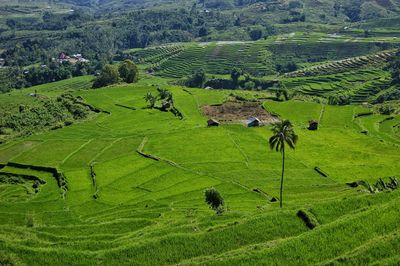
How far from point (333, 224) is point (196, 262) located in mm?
9645

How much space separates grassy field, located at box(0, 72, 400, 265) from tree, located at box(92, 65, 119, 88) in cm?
1120

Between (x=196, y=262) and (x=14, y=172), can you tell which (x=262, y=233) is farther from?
(x=14, y=172)

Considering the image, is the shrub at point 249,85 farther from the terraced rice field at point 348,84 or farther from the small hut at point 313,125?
the small hut at point 313,125

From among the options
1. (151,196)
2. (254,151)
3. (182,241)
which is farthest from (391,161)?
(182,241)

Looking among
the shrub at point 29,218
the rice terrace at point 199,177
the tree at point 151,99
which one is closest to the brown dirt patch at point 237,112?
the rice terrace at point 199,177

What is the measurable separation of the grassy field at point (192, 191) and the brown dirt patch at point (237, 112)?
3078mm

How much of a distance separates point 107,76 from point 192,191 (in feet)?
256

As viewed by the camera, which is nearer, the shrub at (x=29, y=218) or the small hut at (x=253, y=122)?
the shrub at (x=29, y=218)

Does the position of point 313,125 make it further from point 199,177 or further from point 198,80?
point 198,80

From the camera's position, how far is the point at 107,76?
131 metres

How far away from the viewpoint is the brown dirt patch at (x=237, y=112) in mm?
91500

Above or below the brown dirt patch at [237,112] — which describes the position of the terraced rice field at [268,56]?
below

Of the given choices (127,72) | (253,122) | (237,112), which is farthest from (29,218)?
(127,72)

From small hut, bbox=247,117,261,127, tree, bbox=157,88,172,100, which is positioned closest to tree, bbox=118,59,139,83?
tree, bbox=157,88,172,100
